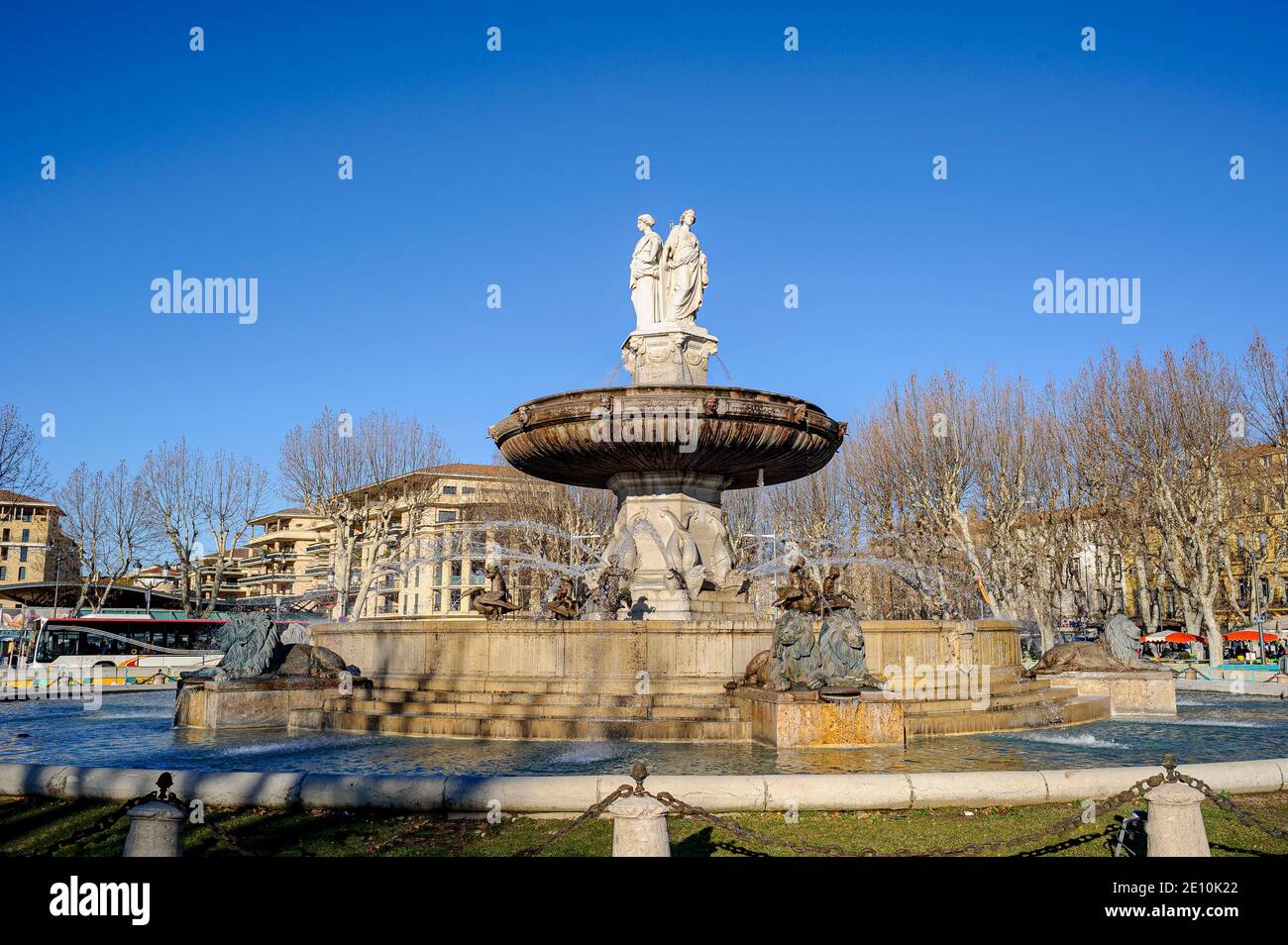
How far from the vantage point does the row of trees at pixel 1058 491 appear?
1187 inches

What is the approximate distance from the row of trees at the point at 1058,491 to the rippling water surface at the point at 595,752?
1854 cm

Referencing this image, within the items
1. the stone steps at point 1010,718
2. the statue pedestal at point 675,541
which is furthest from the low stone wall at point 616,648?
the statue pedestal at point 675,541

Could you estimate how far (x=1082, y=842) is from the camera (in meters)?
5.45

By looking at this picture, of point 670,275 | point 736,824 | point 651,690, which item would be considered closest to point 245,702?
point 651,690

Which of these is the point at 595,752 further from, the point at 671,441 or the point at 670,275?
the point at 670,275

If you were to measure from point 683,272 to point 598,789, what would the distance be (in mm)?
12573

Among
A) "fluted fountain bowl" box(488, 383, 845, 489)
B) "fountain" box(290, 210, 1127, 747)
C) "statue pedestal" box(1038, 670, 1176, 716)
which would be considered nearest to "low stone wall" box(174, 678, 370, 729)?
"fountain" box(290, 210, 1127, 747)

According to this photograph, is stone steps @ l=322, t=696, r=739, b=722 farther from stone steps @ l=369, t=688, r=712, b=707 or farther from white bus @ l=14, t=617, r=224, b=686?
white bus @ l=14, t=617, r=224, b=686

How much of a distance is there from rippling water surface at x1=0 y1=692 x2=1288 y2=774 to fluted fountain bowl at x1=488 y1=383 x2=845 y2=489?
5542 millimetres

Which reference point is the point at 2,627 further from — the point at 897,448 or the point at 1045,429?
the point at 1045,429

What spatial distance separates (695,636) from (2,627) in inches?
1799

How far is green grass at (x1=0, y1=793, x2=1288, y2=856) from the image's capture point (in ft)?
17.8

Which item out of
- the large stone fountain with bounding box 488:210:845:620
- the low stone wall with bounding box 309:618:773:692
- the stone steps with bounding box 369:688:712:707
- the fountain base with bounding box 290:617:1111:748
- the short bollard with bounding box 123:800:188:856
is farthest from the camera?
the large stone fountain with bounding box 488:210:845:620
